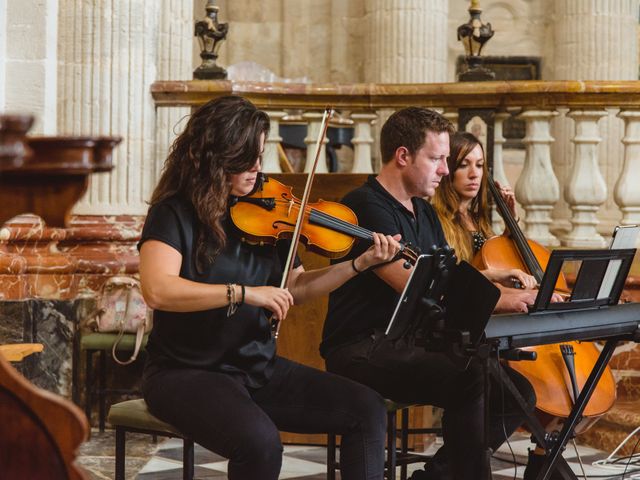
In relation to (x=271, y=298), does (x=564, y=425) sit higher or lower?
lower

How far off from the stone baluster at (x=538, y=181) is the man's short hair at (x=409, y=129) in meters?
2.29

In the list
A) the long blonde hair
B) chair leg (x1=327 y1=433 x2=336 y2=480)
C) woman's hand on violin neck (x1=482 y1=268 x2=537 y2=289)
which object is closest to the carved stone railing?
the long blonde hair

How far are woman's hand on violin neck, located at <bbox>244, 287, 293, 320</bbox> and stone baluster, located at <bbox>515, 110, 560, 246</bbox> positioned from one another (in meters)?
3.44

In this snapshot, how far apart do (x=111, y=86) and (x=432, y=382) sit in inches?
103

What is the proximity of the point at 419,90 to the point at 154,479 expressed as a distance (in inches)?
103

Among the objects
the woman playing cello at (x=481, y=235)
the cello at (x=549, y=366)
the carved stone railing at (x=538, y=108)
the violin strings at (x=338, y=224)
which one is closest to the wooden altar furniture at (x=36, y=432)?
the violin strings at (x=338, y=224)

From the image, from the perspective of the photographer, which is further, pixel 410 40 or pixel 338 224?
pixel 410 40

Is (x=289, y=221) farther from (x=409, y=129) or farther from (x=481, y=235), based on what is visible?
(x=481, y=235)

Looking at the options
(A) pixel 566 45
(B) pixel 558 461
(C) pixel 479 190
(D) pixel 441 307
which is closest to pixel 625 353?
(C) pixel 479 190

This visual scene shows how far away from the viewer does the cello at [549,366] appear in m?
4.46

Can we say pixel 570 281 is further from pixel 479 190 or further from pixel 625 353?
pixel 479 190

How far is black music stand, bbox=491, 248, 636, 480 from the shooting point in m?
3.61

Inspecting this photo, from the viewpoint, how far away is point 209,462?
5152 millimetres

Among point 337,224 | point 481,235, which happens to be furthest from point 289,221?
point 481,235
